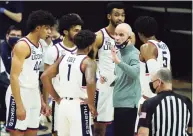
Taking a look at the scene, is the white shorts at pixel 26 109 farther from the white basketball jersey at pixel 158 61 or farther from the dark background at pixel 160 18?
the dark background at pixel 160 18

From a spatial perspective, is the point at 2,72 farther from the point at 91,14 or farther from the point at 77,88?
the point at 91,14

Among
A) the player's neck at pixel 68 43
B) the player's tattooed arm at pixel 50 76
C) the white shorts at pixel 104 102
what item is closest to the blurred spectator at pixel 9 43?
the white shorts at pixel 104 102

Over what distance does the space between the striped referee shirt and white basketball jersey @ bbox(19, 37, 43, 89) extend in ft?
6.27

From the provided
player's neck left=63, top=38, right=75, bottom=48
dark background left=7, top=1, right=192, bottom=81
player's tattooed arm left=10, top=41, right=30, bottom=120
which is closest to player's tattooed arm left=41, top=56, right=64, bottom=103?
player's tattooed arm left=10, top=41, right=30, bottom=120

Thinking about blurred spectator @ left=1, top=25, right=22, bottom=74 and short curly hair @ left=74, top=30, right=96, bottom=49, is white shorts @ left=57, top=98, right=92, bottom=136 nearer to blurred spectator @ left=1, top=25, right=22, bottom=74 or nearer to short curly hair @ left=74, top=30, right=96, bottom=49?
short curly hair @ left=74, top=30, right=96, bottom=49

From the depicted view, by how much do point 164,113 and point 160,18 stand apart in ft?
30.5

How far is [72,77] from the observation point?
227 inches

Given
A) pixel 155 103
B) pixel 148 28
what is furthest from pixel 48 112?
pixel 155 103

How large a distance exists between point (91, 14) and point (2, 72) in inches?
175

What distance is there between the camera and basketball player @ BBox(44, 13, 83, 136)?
21.2 feet

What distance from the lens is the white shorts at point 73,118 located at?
5.83 meters

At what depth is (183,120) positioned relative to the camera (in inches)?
186

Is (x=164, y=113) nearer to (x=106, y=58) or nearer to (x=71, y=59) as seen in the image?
(x=71, y=59)

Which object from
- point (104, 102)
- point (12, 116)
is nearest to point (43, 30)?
point (12, 116)
